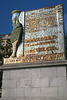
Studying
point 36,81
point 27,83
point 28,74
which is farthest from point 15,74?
point 36,81

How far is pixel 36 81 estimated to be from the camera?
8891 mm

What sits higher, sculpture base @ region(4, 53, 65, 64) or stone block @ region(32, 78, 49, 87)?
sculpture base @ region(4, 53, 65, 64)

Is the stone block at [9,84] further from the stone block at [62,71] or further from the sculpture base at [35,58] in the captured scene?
the stone block at [62,71]

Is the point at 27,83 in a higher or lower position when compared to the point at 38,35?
lower

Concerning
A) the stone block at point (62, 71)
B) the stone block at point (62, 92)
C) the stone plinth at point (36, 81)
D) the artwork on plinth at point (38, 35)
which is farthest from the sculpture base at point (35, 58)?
the stone block at point (62, 92)

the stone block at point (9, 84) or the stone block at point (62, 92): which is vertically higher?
the stone block at point (9, 84)

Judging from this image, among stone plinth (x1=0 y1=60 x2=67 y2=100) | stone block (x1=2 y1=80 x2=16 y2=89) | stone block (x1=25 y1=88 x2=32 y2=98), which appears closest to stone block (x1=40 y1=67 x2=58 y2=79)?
stone plinth (x1=0 y1=60 x2=67 y2=100)

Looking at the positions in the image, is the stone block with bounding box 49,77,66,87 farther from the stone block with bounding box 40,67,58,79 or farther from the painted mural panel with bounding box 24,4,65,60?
the painted mural panel with bounding box 24,4,65,60

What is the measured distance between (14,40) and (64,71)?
156 inches

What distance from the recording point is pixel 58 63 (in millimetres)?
8641

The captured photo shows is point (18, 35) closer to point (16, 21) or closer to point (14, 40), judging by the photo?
point (14, 40)

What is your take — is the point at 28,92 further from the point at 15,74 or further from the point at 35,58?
the point at 35,58

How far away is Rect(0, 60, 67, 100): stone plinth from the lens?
8438 millimetres

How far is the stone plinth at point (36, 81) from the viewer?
8438 mm
